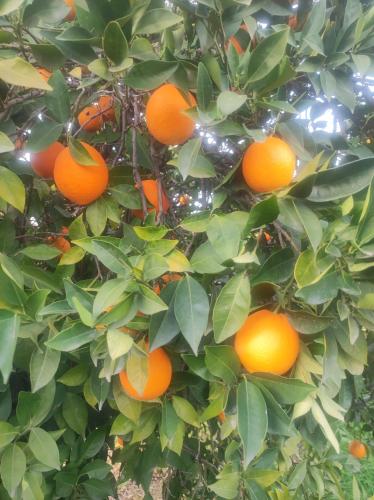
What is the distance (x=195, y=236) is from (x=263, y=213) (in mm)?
277

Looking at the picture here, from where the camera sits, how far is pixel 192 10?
0.76m

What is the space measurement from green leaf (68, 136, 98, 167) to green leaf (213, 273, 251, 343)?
1.12 ft

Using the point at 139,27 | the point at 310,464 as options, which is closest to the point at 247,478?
the point at 310,464

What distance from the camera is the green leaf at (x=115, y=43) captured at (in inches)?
26.7

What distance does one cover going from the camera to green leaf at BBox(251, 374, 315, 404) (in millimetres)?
686

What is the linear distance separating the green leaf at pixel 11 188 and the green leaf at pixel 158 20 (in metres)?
0.30

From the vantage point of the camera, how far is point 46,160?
97 centimetres

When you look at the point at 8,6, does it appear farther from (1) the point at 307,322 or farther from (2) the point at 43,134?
(1) the point at 307,322

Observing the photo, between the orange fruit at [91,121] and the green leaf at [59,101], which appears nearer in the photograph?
the green leaf at [59,101]

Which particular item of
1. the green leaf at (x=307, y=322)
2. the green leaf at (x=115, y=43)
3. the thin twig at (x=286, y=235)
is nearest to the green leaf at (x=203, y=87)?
the green leaf at (x=115, y=43)

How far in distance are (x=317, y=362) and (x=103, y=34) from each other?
1.93ft

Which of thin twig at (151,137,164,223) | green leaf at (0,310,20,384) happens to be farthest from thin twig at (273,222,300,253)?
green leaf at (0,310,20,384)

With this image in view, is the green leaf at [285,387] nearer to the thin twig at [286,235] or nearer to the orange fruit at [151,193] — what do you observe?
the thin twig at [286,235]

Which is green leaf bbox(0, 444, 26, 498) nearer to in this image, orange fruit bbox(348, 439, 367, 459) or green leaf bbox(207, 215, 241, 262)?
green leaf bbox(207, 215, 241, 262)
